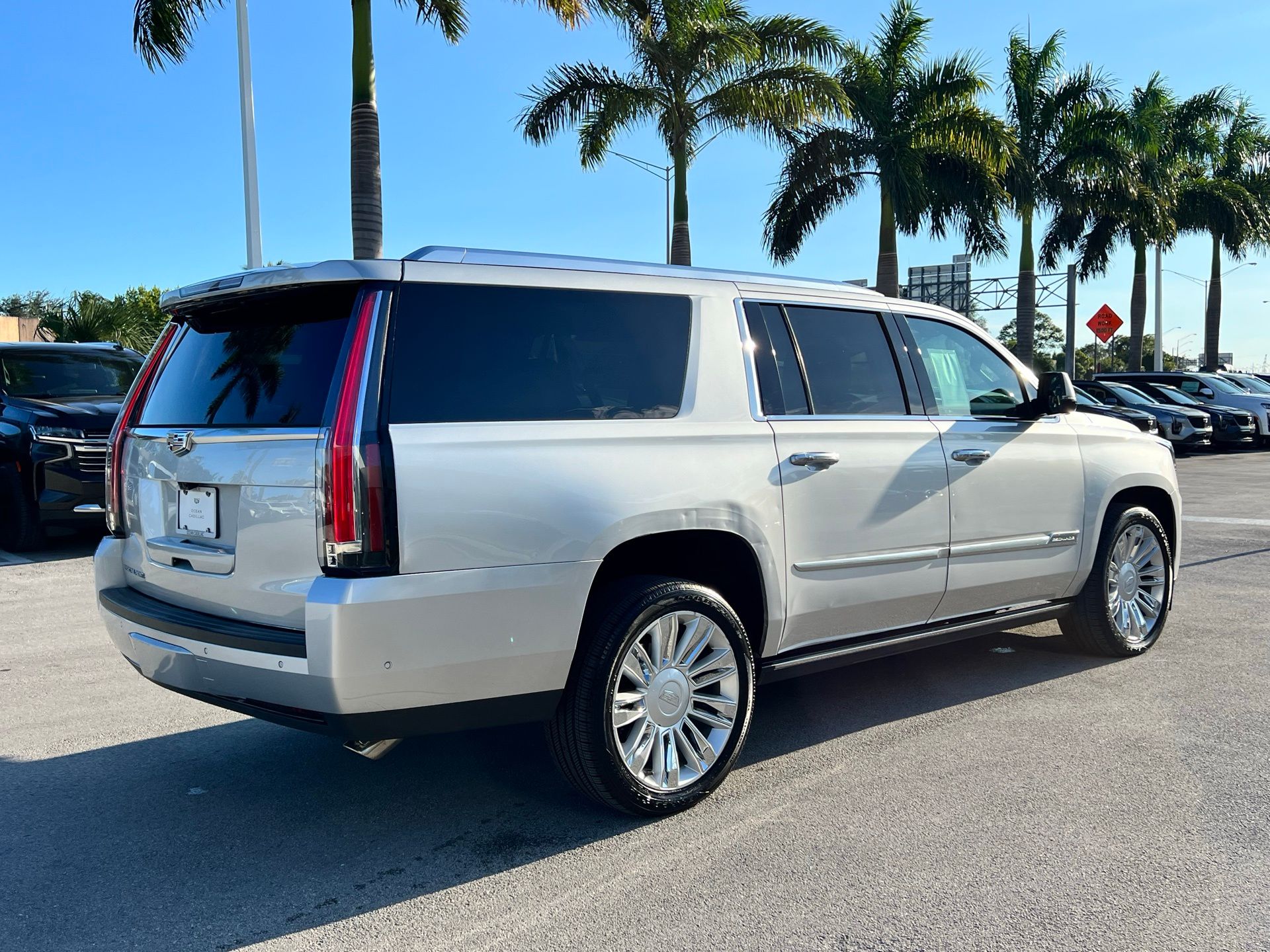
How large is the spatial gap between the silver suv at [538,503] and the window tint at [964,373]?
0.12 meters

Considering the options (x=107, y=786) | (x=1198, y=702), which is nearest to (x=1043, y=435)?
(x=1198, y=702)

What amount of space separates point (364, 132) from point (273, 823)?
11911mm

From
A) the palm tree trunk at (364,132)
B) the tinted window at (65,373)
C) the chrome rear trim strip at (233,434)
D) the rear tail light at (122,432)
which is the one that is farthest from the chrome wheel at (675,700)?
the palm tree trunk at (364,132)

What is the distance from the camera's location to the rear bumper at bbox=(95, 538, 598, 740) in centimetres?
318

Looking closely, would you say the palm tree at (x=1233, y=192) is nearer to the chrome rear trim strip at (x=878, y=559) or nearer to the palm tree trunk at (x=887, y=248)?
the palm tree trunk at (x=887, y=248)

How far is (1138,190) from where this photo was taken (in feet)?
93.7

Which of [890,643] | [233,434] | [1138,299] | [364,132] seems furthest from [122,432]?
[1138,299]

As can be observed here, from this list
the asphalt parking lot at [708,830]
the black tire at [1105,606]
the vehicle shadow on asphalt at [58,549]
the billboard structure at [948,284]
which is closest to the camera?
the asphalt parking lot at [708,830]

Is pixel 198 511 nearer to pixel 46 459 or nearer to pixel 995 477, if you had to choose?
pixel 995 477

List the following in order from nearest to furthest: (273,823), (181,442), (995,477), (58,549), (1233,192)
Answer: (181,442)
(273,823)
(995,477)
(58,549)
(1233,192)

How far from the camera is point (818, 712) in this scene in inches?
199

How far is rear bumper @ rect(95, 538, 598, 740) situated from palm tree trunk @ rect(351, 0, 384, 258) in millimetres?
11360

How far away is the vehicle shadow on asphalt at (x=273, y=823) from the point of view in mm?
3186

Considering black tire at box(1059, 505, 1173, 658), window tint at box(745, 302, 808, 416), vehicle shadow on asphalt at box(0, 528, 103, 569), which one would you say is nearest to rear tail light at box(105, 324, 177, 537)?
window tint at box(745, 302, 808, 416)
